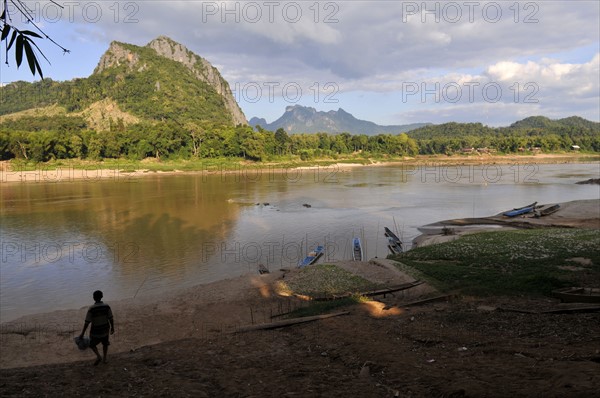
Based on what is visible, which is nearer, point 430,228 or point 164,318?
point 164,318

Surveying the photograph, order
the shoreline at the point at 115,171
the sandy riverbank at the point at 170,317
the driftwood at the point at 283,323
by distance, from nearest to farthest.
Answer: the driftwood at the point at 283,323, the sandy riverbank at the point at 170,317, the shoreline at the point at 115,171

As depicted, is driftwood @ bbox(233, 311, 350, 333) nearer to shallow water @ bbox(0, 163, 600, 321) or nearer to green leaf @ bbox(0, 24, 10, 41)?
shallow water @ bbox(0, 163, 600, 321)

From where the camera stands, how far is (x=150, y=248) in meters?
28.8

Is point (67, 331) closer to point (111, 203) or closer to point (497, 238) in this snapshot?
point (497, 238)

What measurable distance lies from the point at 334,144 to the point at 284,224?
12802 centimetres

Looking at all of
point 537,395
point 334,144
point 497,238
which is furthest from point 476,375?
point 334,144

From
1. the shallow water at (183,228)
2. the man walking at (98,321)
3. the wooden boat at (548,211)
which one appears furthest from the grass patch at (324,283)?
the wooden boat at (548,211)

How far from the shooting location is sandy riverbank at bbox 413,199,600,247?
30.9 m

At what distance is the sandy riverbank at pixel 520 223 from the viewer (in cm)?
3086

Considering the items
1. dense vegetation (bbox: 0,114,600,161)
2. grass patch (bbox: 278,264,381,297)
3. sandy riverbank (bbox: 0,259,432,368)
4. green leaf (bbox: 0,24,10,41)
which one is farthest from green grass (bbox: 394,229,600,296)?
dense vegetation (bbox: 0,114,600,161)

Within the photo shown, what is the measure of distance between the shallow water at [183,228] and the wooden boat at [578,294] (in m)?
13.8

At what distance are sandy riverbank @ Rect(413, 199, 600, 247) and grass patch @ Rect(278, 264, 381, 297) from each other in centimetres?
1167

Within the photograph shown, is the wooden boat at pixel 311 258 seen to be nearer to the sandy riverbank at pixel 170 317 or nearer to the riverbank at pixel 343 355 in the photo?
the sandy riverbank at pixel 170 317

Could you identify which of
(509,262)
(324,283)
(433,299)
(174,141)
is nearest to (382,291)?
(433,299)
